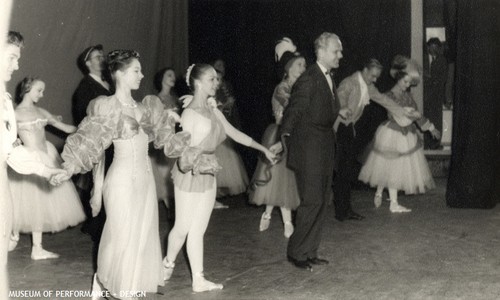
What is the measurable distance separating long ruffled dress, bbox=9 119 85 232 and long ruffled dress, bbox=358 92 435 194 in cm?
319

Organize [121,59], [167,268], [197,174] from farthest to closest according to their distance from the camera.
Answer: [167,268] → [197,174] → [121,59]

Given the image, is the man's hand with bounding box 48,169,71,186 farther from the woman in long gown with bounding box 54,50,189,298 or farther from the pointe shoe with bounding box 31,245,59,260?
the pointe shoe with bounding box 31,245,59,260

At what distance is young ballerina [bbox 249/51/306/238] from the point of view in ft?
21.8

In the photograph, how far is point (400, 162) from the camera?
794 cm

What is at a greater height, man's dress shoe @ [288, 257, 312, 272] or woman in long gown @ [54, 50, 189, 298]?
woman in long gown @ [54, 50, 189, 298]

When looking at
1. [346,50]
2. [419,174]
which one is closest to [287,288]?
[419,174]

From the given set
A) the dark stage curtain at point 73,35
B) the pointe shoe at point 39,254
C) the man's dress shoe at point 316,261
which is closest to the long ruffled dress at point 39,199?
the pointe shoe at point 39,254

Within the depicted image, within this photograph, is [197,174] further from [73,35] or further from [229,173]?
[229,173]

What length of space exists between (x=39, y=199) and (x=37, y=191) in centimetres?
7

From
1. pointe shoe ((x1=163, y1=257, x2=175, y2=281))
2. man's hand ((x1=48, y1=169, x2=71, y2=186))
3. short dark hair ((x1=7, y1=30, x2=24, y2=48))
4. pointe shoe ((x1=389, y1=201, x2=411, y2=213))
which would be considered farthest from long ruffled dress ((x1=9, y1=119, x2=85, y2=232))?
pointe shoe ((x1=389, y1=201, x2=411, y2=213))

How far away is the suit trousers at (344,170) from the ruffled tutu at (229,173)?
1.32m

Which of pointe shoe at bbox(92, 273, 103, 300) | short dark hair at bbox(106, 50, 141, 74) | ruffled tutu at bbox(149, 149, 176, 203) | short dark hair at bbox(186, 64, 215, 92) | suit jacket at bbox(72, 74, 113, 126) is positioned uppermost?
short dark hair at bbox(106, 50, 141, 74)

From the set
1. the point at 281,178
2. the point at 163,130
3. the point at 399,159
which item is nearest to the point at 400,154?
the point at 399,159

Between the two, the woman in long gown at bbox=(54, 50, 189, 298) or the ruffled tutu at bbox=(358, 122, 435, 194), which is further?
the ruffled tutu at bbox=(358, 122, 435, 194)
